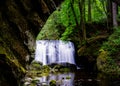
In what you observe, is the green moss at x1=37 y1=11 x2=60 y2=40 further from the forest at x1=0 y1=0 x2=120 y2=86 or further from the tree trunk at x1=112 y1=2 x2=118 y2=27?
the tree trunk at x1=112 y1=2 x2=118 y2=27

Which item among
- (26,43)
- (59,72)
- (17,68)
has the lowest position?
(59,72)

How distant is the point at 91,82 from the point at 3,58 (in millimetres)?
8984

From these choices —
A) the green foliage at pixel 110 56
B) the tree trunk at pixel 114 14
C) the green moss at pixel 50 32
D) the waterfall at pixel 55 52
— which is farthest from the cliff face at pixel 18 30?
the green moss at pixel 50 32

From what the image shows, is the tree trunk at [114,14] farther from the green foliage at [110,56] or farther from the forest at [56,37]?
the green foliage at [110,56]

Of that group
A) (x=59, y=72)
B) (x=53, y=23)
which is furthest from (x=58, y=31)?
(x=59, y=72)

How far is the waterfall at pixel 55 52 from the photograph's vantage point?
26.9 m

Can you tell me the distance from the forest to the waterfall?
0.11 m

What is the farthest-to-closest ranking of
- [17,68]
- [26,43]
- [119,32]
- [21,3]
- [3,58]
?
[119,32], [26,43], [21,3], [17,68], [3,58]

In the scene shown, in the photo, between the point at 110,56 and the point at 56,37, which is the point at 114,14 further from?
the point at 56,37

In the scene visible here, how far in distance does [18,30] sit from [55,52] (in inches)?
660

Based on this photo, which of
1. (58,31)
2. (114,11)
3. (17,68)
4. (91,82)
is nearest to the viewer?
(17,68)

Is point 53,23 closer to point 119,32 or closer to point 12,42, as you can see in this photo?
point 119,32

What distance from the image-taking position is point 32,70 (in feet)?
78.5

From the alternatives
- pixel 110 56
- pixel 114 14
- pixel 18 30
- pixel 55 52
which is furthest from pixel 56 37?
pixel 18 30
